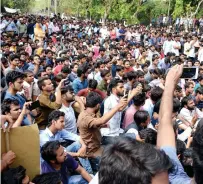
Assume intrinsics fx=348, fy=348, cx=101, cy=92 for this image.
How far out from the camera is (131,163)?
1264 mm

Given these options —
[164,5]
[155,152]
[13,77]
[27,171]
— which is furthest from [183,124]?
[164,5]

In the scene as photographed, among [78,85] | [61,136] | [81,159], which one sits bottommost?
[81,159]

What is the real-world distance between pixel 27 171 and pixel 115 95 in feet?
9.46

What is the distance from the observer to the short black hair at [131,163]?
125 cm

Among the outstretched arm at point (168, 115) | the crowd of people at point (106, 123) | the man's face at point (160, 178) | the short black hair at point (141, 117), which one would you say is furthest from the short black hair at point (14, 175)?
the short black hair at point (141, 117)

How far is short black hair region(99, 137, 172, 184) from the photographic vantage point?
1247 mm

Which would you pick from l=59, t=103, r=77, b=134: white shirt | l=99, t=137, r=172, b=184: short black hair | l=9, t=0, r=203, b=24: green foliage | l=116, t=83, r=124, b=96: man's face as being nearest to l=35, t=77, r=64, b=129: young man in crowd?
l=59, t=103, r=77, b=134: white shirt

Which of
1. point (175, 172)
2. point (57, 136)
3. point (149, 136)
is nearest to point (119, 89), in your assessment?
point (57, 136)

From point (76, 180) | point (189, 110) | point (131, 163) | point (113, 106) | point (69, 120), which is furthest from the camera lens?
point (189, 110)

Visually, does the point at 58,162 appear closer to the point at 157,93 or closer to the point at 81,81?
the point at 157,93

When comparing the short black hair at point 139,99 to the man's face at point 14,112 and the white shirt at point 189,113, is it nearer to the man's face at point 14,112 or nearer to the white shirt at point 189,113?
the white shirt at point 189,113

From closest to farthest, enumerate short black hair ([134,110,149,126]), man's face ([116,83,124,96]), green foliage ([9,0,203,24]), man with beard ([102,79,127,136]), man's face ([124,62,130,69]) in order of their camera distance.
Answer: short black hair ([134,110,149,126]) → man with beard ([102,79,127,136]) → man's face ([116,83,124,96]) → man's face ([124,62,130,69]) → green foliage ([9,0,203,24])

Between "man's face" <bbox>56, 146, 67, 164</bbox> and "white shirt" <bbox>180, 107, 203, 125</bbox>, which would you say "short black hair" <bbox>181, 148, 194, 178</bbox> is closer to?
"man's face" <bbox>56, 146, 67, 164</bbox>

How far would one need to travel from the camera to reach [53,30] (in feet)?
56.9
